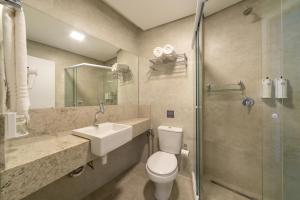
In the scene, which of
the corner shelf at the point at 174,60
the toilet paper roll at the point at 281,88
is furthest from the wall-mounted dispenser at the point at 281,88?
the corner shelf at the point at 174,60

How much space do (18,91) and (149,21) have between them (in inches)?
78.7

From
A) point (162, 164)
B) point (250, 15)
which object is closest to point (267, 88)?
point (250, 15)

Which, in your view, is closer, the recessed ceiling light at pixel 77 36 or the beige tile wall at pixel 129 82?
the recessed ceiling light at pixel 77 36

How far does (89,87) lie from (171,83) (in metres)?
1.19

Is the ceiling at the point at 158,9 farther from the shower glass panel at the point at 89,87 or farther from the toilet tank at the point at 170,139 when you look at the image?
the toilet tank at the point at 170,139

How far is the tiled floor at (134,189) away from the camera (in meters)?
1.53

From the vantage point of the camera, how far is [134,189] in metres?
1.65

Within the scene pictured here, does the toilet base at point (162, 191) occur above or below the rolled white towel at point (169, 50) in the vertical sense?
below

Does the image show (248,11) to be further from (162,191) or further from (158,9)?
(162,191)

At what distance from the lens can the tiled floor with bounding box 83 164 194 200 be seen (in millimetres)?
1525

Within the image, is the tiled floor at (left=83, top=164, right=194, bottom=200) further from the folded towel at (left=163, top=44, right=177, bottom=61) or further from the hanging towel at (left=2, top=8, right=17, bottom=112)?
the folded towel at (left=163, top=44, right=177, bottom=61)

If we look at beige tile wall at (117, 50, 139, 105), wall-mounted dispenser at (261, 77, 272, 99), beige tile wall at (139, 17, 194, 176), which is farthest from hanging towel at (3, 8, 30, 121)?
wall-mounted dispenser at (261, 77, 272, 99)

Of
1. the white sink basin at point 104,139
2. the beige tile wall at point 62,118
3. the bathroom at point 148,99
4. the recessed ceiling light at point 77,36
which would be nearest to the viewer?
the bathroom at point 148,99

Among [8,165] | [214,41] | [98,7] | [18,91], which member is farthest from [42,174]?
[214,41]
